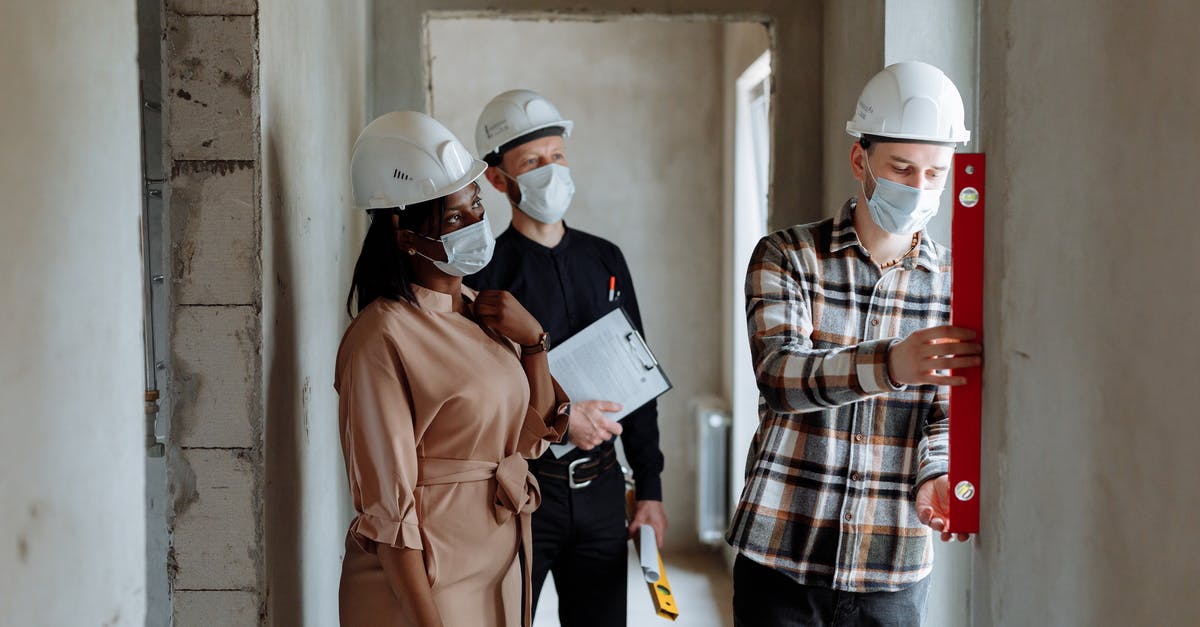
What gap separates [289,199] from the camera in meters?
2.00

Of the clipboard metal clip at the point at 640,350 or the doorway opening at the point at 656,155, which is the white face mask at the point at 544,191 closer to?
the clipboard metal clip at the point at 640,350

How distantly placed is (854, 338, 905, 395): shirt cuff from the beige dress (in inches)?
25.6

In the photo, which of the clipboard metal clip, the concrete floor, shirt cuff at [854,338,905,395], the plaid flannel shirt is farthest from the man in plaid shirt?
the concrete floor

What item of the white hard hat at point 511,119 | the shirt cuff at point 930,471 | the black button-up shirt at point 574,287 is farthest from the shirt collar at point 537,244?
the shirt cuff at point 930,471

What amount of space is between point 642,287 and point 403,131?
3.24 meters

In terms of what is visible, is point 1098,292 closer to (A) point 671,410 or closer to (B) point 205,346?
(B) point 205,346

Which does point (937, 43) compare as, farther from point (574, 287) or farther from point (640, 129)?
point (640, 129)

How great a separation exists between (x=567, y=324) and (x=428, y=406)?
0.77m

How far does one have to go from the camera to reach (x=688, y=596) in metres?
4.53

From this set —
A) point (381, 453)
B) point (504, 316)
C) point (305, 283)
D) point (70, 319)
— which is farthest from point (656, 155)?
point (70, 319)

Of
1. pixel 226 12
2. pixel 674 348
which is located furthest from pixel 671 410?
pixel 226 12

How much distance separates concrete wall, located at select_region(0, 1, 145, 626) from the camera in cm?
Answer: 96

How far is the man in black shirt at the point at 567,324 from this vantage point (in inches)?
91.0

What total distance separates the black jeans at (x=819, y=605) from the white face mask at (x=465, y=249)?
2.32 feet
